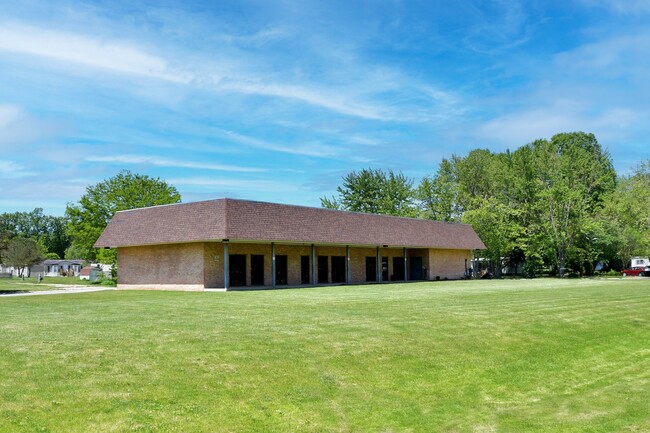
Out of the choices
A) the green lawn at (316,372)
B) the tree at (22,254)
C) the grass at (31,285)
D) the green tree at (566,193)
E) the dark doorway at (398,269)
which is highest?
the green tree at (566,193)

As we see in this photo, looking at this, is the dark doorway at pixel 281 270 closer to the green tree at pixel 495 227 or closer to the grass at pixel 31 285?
the grass at pixel 31 285

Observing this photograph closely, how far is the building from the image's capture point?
3556cm

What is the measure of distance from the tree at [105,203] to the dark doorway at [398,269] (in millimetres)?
24157

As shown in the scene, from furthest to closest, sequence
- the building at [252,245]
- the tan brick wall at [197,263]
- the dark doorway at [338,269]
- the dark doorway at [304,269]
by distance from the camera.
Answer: the dark doorway at [338,269], the dark doorway at [304,269], the tan brick wall at [197,263], the building at [252,245]

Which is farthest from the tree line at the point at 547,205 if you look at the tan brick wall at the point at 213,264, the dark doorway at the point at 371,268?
the tan brick wall at the point at 213,264

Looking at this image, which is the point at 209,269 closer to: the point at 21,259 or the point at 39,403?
the point at 39,403

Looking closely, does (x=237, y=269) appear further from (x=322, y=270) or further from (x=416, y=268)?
(x=416, y=268)

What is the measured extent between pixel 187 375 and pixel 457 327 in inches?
320

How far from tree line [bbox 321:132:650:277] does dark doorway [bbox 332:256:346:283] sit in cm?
2430

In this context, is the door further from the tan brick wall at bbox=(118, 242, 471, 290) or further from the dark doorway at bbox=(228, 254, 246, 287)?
the dark doorway at bbox=(228, 254, 246, 287)

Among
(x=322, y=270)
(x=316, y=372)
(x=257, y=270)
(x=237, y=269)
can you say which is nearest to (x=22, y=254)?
(x=322, y=270)

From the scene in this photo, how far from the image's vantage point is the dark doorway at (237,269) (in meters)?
37.0

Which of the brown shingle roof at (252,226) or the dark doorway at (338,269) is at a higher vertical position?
the brown shingle roof at (252,226)

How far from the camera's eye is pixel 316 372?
1127cm
